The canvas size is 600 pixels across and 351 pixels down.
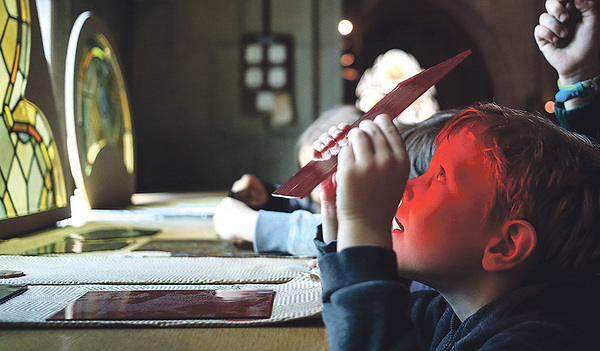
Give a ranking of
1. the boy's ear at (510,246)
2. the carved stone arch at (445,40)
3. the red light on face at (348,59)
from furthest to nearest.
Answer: the carved stone arch at (445,40) < the red light on face at (348,59) < the boy's ear at (510,246)

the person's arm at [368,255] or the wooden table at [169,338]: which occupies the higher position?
the person's arm at [368,255]

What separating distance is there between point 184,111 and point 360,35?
4.50 m

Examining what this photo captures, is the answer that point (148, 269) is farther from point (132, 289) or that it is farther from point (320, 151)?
point (320, 151)

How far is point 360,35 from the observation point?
7.46 meters

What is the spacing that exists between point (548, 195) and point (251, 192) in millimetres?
1028

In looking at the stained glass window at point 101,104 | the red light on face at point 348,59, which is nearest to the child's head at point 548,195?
the stained glass window at point 101,104

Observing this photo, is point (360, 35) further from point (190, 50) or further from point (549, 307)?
point (549, 307)

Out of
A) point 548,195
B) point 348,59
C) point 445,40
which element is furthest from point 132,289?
point 445,40

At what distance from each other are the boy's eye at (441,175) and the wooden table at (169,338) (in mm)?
255

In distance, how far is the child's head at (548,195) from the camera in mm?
602

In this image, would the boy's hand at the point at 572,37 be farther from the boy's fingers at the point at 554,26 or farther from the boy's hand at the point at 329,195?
the boy's hand at the point at 329,195

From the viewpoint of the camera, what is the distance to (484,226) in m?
0.60

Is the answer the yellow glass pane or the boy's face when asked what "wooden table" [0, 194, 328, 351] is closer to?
the boy's face

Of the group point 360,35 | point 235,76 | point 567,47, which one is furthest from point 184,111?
point 360,35
